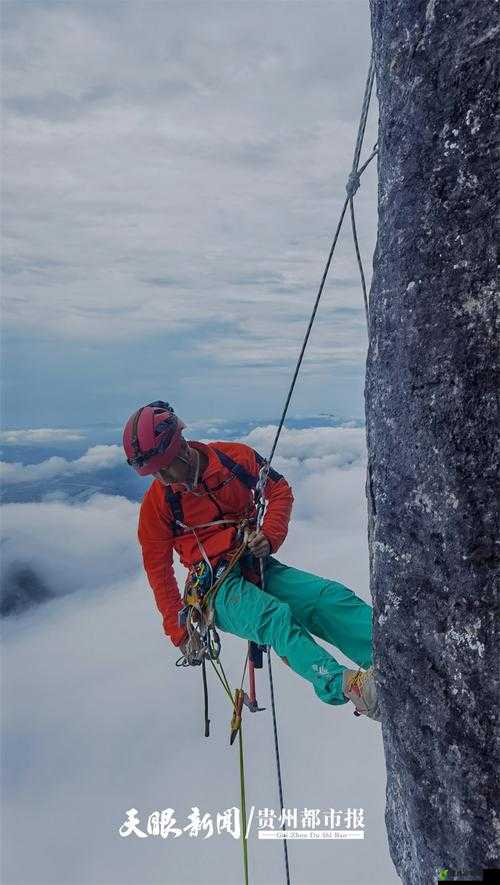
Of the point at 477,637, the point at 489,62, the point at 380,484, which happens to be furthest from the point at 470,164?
the point at 477,637

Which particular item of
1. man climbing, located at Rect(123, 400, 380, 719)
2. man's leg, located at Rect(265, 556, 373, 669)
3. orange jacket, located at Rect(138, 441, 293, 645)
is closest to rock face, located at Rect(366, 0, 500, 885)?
man's leg, located at Rect(265, 556, 373, 669)

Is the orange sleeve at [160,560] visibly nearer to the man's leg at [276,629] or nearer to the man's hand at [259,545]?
the man's leg at [276,629]

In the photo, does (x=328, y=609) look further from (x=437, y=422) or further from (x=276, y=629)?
(x=437, y=422)

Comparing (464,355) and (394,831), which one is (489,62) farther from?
(394,831)

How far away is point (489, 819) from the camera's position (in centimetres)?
328

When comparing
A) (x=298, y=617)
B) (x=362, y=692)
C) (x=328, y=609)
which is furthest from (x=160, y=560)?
(x=362, y=692)

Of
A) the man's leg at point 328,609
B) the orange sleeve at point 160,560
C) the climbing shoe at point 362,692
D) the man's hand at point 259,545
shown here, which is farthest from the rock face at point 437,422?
the orange sleeve at point 160,560

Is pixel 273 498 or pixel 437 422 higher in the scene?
pixel 273 498

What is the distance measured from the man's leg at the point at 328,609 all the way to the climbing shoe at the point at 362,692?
103 centimetres

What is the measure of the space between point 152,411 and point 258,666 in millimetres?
3049

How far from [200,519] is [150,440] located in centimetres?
105

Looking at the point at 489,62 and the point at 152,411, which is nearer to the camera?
the point at 489,62

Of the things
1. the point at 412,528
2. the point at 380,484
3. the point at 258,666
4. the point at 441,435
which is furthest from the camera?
the point at 258,666

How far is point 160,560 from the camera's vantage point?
7.20 metres
